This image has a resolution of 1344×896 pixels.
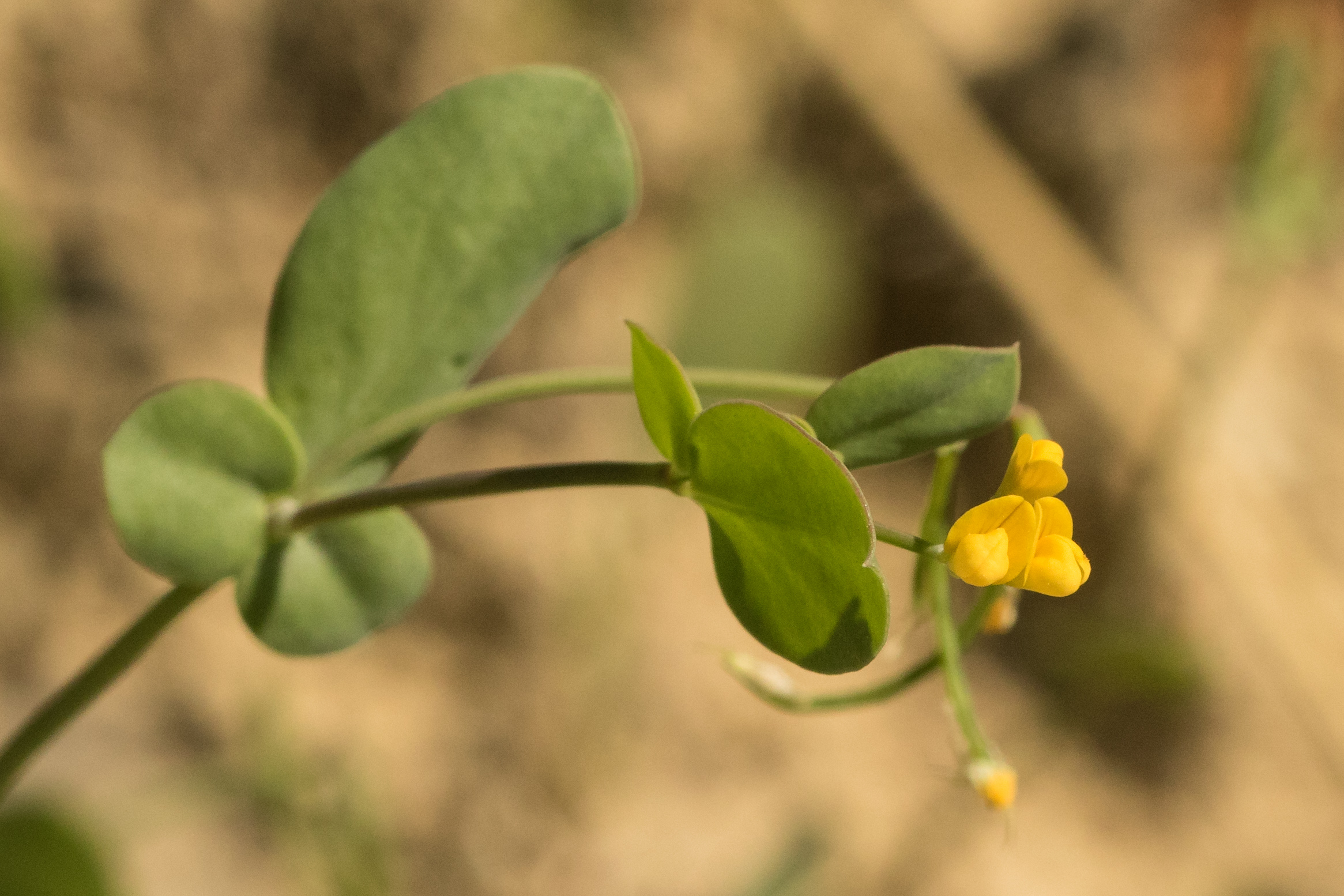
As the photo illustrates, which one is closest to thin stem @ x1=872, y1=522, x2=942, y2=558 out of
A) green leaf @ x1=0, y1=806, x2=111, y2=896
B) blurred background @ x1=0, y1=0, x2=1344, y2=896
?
green leaf @ x1=0, y1=806, x2=111, y2=896

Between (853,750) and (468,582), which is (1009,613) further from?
(853,750)

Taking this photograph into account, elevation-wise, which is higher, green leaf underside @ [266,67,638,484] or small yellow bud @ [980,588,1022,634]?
green leaf underside @ [266,67,638,484]

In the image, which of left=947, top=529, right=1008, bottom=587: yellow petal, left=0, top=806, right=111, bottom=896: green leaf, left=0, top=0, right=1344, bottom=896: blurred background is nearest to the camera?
left=947, top=529, right=1008, bottom=587: yellow petal

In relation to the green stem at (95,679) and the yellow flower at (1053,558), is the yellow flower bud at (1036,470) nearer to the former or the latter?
the yellow flower at (1053,558)

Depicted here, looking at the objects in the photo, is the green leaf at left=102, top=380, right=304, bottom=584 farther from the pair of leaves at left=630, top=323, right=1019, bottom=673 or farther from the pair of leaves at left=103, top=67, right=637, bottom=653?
the pair of leaves at left=630, top=323, right=1019, bottom=673

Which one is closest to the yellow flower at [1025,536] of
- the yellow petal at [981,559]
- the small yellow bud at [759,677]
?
the yellow petal at [981,559]

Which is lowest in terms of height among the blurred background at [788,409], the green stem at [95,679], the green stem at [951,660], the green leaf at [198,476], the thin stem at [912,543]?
the blurred background at [788,409]

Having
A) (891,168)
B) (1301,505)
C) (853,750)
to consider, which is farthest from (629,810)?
(1301,505)
